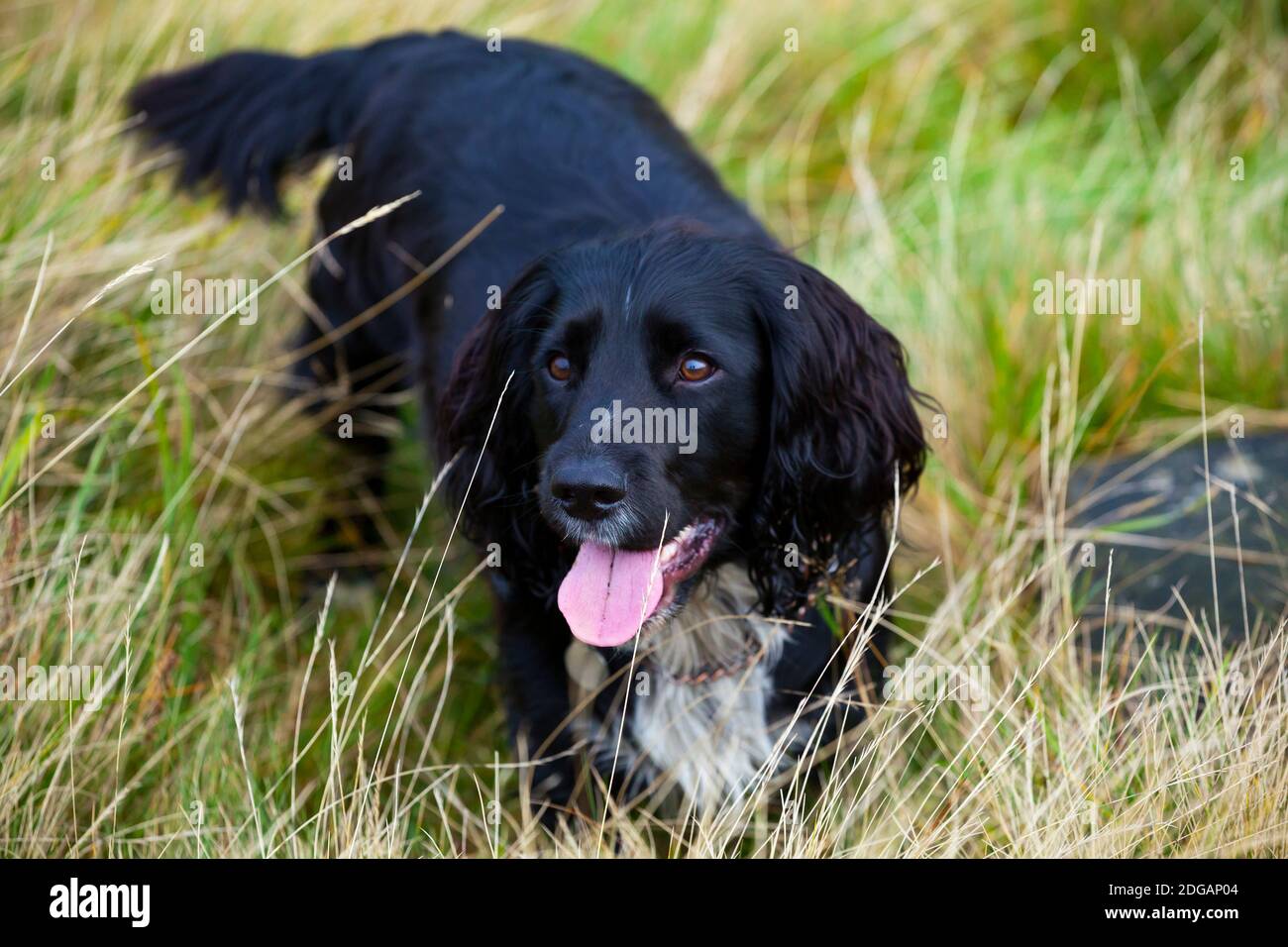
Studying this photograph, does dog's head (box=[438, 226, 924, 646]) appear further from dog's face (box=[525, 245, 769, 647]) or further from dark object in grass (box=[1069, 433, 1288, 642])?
dark object in grass (box=[1069, 433, 1288, 642])

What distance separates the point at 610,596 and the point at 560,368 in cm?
49

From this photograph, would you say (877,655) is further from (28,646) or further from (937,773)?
(28,646)

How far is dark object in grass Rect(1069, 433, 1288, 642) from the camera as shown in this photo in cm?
381

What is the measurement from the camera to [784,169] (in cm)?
620

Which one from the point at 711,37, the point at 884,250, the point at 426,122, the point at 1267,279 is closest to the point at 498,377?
the point at 426,122

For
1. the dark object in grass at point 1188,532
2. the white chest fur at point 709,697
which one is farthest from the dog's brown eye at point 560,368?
the dark object in grass at point 1188,532

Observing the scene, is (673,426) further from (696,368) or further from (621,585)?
(621,585)

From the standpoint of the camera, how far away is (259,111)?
4.38 meters

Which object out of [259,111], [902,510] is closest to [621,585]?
[902,510]

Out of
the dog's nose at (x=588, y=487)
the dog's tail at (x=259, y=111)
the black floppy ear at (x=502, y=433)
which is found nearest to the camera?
the dog's nose at (x=588, y=487)

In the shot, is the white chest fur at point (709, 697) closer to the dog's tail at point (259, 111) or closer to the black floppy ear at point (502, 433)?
the black floppy ear at point (502, 433)

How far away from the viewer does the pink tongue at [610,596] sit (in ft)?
9.71

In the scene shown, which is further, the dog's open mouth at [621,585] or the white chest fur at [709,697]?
the white chest fur at [709,697]

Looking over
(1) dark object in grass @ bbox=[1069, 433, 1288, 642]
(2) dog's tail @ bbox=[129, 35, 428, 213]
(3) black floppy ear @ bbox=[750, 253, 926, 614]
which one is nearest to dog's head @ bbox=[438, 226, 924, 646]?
(3) black floppy ear @ bbox=[750, 253, 926, 614]
